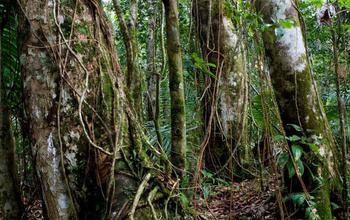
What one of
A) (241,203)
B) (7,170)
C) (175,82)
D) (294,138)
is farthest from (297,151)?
(7,170)

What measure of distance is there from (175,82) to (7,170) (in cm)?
129

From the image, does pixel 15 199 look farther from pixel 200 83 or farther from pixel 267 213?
pixel 200 83

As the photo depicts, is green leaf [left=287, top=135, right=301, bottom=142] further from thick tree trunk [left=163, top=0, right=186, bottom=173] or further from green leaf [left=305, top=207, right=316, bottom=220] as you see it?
thick tree trunk [left=163, top=0, right=186, bottom=173]

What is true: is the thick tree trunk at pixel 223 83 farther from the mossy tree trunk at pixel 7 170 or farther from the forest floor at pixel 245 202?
Result: the mossy tree trunk at pixel 7 170

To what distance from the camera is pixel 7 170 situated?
268 cm

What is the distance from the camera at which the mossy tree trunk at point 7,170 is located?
264cm

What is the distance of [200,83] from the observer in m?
4.87

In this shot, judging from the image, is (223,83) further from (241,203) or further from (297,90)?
(297,90)

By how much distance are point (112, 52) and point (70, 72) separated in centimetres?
40

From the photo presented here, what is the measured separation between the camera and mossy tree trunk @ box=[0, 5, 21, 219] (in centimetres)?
264

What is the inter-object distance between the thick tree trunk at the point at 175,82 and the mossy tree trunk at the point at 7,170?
1106mm

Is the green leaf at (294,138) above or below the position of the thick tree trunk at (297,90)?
below

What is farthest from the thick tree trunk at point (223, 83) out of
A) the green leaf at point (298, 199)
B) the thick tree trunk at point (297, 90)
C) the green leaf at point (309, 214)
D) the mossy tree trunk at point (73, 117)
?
the mossy tree trunk at point (73, 117)

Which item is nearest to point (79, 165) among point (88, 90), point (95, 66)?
point (88, 90)
